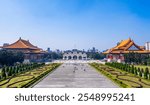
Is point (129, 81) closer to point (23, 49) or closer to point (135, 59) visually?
point (135, 59)

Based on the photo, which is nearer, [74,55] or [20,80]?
[20,80]

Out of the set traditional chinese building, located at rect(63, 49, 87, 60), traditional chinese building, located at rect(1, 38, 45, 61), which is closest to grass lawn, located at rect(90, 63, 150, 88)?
traditional chinese building, located at rect(1, 38, 45, 61)

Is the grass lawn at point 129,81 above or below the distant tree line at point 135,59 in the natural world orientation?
A: below

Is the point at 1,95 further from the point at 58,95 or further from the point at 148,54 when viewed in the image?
the point at 148,54

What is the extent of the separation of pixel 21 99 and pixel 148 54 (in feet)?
149

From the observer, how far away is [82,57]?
308 ft

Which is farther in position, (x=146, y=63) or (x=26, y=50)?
(x=26, y=50)

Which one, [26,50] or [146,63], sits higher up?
[26,50]

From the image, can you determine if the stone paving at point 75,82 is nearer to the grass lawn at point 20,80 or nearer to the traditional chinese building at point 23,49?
the grass lawn at point 20,80

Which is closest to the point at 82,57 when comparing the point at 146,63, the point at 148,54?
the point at 148,54

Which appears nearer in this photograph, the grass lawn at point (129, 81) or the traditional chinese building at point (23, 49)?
the grass lawn at point (129, 81)

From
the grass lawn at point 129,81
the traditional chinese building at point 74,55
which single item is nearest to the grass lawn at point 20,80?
the grass lawn at point 129,81

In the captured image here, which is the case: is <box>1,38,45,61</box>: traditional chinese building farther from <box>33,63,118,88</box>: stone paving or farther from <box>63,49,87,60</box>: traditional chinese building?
<box>33,63,118,88</box>: stone paving

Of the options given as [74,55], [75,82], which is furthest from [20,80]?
[74,55]
